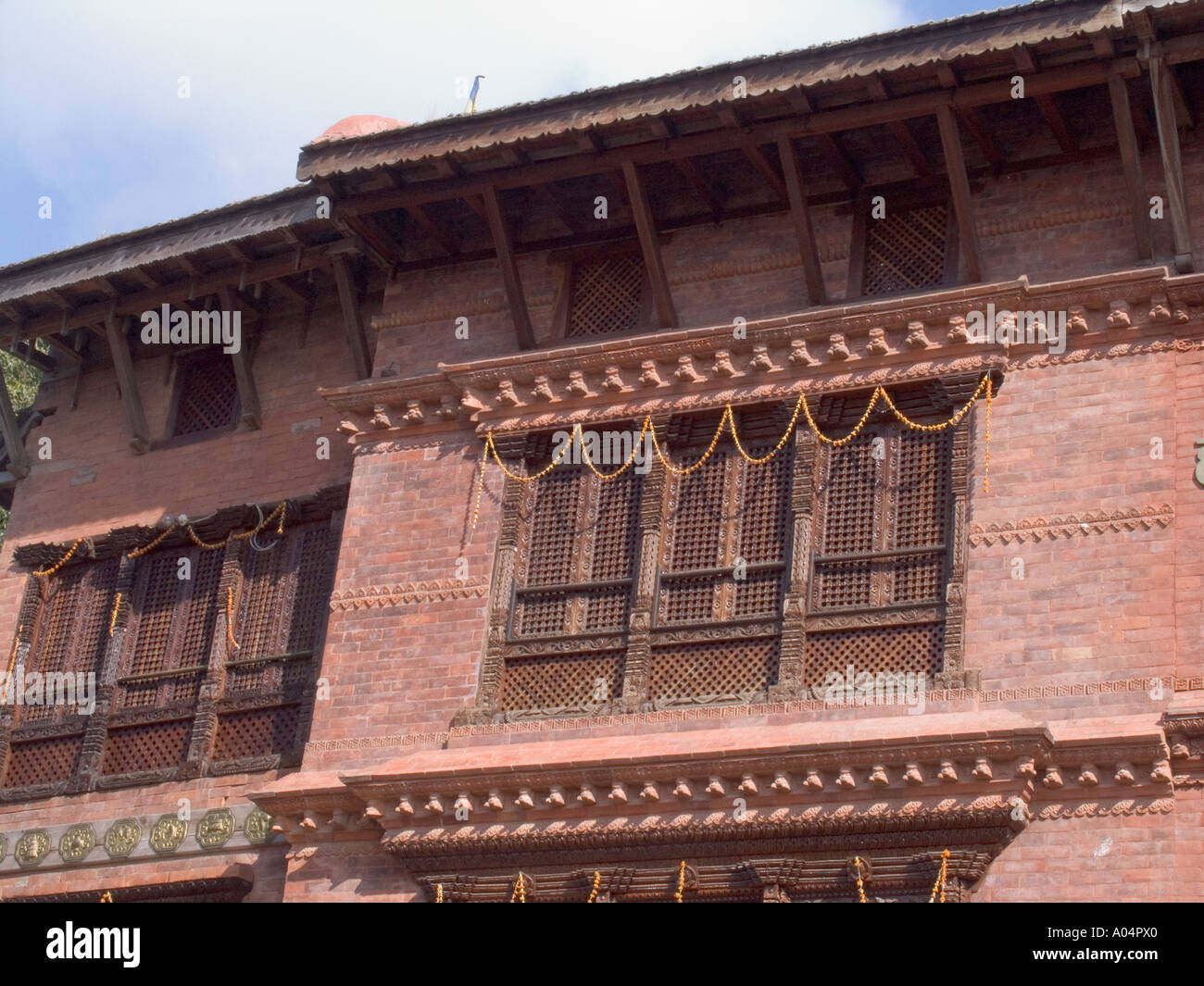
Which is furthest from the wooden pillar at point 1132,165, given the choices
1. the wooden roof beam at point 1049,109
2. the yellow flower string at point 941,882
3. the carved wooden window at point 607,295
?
the yellow flower string at point 941,882

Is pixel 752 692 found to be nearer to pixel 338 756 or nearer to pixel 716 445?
pixel 716 445

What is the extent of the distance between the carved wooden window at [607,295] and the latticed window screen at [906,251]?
192cm

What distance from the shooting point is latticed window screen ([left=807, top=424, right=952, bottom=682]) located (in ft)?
46.3

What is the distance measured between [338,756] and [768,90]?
6.03 meters

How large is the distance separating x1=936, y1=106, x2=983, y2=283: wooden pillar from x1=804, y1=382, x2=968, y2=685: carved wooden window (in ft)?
4.62

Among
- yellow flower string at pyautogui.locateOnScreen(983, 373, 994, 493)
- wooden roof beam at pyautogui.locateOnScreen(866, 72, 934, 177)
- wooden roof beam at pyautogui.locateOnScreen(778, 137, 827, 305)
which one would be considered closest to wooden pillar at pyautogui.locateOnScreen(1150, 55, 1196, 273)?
yellow flower string at pyautogui.locateOnScreen(983, 373, 994, 493)

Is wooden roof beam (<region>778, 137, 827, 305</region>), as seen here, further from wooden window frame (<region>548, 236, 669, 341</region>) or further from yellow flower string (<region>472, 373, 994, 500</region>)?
wooden window frame (<region>548, 236, 669, 341</region>)

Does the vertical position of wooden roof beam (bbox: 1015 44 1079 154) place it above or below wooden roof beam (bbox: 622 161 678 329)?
Answer: above

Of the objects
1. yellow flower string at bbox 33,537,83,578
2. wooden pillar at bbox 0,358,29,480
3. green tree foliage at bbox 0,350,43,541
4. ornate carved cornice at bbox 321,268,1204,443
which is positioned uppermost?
green tree foliage at bbox 0,350,43,541

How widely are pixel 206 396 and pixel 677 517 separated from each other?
19.4 ft

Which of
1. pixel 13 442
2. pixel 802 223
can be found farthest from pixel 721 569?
pixel 13 442

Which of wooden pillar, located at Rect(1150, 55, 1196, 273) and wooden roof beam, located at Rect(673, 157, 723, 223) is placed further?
wooden roof beam, located at Rect(673, 157, 723, 223)

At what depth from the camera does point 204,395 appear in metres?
19.3

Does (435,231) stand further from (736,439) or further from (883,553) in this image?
(883,553)
